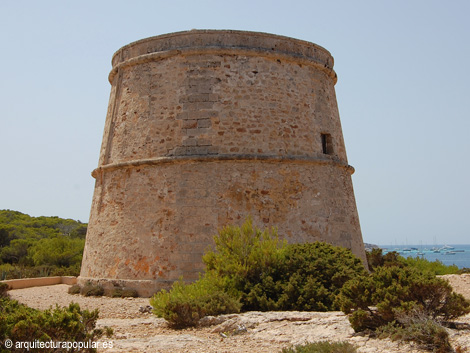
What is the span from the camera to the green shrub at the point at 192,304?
5859mm

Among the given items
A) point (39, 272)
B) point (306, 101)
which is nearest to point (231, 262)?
point (306, 101)

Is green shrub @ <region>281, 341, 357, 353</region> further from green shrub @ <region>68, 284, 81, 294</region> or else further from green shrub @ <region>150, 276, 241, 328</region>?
green shrub @ <region>68, 284, 81, 294</region>

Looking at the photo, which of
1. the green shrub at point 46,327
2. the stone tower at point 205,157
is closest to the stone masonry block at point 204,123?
the stone tower at point 205,157

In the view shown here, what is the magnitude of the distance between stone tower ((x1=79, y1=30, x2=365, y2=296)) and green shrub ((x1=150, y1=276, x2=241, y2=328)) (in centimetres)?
195

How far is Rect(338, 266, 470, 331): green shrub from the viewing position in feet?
14.7

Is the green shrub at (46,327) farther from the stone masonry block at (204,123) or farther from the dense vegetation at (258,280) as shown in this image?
the stone masonry block at (204,123)

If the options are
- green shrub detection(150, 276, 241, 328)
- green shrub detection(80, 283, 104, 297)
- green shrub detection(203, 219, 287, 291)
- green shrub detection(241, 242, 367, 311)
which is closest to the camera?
green shrub detection(150, 276, 241, 328)

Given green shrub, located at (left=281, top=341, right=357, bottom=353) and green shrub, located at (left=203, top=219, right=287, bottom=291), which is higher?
green shrub, located at (left=203, top=219, right=287, bottom=291)

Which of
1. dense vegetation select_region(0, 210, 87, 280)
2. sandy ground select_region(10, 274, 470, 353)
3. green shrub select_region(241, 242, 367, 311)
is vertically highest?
dense vegetation select_region(0, 210, 87, 280)

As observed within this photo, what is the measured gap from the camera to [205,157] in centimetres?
878

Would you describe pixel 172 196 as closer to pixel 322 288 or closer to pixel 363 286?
pixel 322 288

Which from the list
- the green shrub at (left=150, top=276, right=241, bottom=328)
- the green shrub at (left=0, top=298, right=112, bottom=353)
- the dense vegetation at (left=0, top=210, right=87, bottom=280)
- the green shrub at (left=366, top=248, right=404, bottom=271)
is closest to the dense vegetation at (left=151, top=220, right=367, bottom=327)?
the green shrub at (left=150, top=276, right=241, bottom=328)

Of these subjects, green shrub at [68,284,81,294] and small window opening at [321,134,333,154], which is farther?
small window opening at [321,134,333,154]

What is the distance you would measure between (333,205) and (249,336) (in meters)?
4.92
